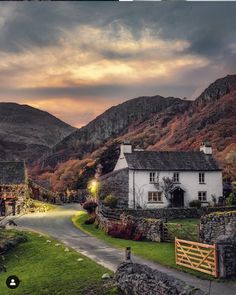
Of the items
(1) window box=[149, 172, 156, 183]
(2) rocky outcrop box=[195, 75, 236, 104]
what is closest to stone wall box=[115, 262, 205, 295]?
(1) window box=[149, 172, 156, 183]

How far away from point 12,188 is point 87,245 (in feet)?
104

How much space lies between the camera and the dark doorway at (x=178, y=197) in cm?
5778

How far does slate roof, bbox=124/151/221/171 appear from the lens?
57.5 meters

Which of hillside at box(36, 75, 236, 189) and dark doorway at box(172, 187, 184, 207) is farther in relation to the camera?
hillside at box(36, 75, 236, 189)

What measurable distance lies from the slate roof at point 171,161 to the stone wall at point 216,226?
1023 inches

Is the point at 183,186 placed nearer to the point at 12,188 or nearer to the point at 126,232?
the point at 126,232

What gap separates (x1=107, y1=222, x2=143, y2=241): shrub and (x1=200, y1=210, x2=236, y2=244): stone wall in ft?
22.8

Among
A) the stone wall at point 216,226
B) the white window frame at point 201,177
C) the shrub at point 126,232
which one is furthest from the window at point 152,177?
the stone wall at point 216,226

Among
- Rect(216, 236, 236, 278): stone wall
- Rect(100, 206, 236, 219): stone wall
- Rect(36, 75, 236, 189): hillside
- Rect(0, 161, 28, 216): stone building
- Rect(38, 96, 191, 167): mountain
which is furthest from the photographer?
Rect(38, 96, 191, 167): mountain

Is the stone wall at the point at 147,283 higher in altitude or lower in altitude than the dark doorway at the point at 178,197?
lower

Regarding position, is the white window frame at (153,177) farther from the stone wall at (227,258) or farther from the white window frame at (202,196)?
the stone wall at (227,258)

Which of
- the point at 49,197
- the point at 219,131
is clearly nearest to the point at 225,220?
the point at 49,197

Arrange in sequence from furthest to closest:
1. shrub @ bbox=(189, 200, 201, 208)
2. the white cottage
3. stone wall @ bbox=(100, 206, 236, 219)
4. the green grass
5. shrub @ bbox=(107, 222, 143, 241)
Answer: shrub @ bbox=(189, 200, 201, 208) → the white cottage → stone wall @ bbox=(100, 206, 236, 219) → shrub @ bbox=(107, 222, 143, 241) → the green grass

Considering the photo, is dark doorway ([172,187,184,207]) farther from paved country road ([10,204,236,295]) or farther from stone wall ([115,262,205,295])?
stone wall ([115,262,205,295])
